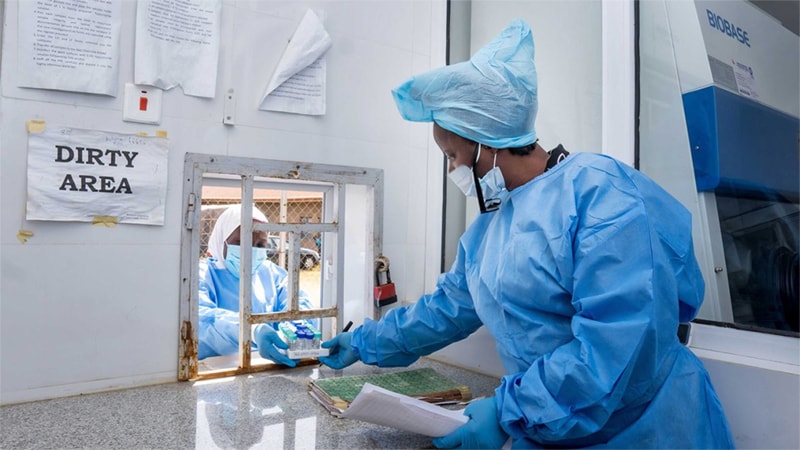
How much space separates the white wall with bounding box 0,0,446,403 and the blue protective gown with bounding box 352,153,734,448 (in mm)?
751

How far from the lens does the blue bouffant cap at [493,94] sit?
962mm

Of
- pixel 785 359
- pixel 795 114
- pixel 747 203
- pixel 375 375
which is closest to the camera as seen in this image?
pixel 785 359

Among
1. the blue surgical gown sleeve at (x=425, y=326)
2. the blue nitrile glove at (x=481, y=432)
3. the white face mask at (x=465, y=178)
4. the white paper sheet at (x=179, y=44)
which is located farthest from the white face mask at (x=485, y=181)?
the white paper sheet at (x=179, y=44)

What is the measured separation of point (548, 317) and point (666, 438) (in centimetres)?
27

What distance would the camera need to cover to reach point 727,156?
1.20 metres

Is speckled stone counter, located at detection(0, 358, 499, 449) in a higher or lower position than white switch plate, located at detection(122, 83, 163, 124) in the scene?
lower

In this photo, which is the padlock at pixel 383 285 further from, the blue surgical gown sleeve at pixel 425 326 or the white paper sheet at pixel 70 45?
the white paper sheet at pixel 70 45

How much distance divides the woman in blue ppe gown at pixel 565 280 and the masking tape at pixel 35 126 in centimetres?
83

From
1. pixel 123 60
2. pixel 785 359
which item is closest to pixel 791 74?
pixel 785 359

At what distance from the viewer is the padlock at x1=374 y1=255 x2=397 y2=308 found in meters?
1.63

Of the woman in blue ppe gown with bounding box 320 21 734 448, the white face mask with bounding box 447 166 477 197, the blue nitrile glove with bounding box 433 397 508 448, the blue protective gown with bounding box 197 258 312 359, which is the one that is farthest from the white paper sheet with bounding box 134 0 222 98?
the blue nitrile glove with bounding box 433 397 508 448

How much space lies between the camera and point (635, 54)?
127 centimetres

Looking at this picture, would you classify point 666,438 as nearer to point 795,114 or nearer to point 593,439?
point 593,439

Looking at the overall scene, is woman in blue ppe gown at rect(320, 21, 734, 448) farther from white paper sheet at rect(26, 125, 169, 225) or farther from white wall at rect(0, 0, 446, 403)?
white paper sheet at rect(26, 125, 169, 225)
